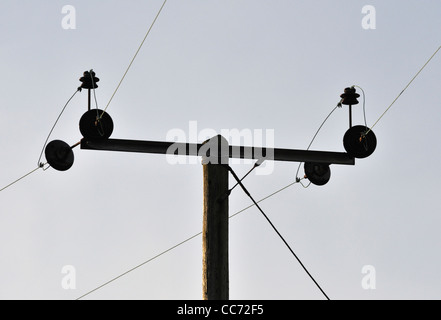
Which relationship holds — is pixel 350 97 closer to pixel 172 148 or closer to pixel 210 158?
pixel 210 158

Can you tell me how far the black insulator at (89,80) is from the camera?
11742 mm

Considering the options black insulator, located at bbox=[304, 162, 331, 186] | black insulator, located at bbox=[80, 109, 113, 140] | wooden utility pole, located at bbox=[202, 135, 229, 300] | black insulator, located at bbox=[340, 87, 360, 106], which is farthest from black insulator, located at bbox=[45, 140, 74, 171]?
black insulator, located at bbox=[340, 87, 360, 106]

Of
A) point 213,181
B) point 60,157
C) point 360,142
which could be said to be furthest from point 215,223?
point 360,142

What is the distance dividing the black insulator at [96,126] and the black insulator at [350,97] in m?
3.07

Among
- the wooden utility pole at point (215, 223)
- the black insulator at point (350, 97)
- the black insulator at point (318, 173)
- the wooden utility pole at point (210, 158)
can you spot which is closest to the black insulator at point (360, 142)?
the black insulator at point (350, 97)

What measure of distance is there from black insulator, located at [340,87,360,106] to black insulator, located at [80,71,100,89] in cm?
310

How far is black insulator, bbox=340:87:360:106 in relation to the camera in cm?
1239

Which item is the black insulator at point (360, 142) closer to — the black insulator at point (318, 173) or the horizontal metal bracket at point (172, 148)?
the black insulator at point (318, 173)

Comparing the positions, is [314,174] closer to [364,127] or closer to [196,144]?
[364,127]

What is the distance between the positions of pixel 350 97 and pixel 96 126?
3.31m

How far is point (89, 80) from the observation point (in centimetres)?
1177

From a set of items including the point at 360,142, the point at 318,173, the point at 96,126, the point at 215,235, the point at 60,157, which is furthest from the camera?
the point at 318,173

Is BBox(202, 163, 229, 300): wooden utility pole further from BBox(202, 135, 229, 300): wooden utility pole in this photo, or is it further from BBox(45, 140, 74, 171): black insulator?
BBox(45, 140, 74, 171): black insulator
